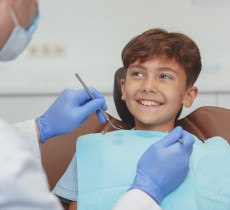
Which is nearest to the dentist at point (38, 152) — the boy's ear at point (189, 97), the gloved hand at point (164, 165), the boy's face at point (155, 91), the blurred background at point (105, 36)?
the gloved hand at point (164, 165)

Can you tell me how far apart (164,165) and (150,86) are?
346 millimetres

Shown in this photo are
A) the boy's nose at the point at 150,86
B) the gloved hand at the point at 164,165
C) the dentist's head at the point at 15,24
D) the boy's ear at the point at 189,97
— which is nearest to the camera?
the dentist's head at the point at 15,24

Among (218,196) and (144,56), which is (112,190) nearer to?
(218,196)

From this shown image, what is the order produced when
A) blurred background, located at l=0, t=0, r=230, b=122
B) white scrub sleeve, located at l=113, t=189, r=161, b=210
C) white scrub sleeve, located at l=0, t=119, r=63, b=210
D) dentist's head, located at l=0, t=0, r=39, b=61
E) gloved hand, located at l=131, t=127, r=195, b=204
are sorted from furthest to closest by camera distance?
1. blurred background, located at l=0, t=0, r=230, b=122
2. gloved hand, located at l=131, t=127, r=195, b=204
3. white scrub sleeve, located at l=113, t=189, r=161, b=210
4. dentist's head, located at l=0, t=0, r=39, b=61
5. white scrub sleeve, located at l=0, t=119, r=63, b=210

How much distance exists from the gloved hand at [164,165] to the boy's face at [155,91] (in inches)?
8.5

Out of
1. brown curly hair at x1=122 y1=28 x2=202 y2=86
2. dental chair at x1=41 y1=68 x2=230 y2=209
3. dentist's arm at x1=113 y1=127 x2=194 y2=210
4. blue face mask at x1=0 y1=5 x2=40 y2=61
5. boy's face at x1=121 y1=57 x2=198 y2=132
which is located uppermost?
blue face mask at x1=0 y1=5 x2=40 y2=61

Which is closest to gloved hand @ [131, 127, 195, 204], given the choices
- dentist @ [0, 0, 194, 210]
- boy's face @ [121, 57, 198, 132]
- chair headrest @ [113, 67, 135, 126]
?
dentist @ [0, 0, 194, 210]

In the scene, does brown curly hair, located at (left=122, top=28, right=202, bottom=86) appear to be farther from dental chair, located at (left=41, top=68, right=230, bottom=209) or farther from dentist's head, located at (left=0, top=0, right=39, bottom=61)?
dentist's head, located at (left=0, top=0, right=39, bottom=61)

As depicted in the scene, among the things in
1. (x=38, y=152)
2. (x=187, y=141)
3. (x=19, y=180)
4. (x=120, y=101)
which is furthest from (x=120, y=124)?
(x=19, y=180)

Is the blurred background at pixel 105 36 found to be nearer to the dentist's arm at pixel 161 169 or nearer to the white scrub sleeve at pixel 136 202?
the dentist's arm at pixel 161 169

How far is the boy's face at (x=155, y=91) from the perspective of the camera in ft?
5.14

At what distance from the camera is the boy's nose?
1550mm

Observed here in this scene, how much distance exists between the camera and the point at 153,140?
1488 mm

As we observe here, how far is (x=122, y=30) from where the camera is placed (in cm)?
250
